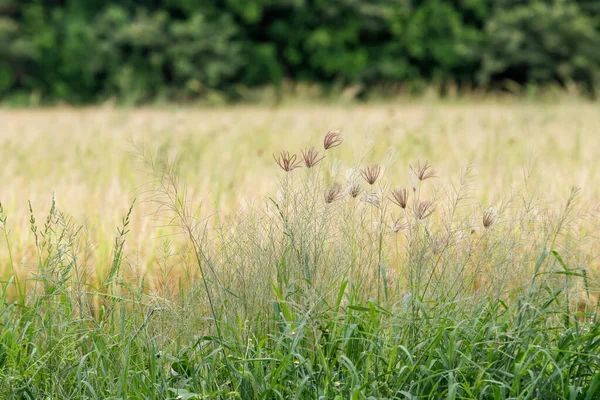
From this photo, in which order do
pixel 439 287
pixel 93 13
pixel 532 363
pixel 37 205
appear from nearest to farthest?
pixel 532 363 < pixel 439 287 < pixel 37 205 < pixel 93 13

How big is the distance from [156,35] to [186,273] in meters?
16.1

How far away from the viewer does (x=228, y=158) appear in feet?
20.3

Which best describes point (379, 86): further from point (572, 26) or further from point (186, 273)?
point (186, 273)

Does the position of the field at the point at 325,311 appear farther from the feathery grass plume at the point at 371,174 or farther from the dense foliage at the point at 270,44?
the dense foliage at the point at 270,44

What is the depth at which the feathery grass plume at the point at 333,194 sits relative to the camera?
2.66 metres

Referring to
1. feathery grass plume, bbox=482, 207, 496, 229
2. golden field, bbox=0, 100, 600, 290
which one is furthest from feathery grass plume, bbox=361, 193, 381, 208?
feathery grass plume, bbox=482, 207, 496, 229

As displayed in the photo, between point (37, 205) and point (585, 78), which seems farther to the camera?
point (585, 78)

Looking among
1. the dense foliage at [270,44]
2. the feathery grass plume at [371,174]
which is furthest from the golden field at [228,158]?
the dense foliage at [270,44]

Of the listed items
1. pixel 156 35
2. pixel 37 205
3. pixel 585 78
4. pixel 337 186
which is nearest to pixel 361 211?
pixel 337 186

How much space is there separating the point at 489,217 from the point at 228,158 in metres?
3.79

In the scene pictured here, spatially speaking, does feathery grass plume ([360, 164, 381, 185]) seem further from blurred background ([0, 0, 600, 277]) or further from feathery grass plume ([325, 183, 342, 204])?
blurred background ([0, 0, 600, 277])

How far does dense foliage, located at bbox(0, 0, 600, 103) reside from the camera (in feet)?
60.4

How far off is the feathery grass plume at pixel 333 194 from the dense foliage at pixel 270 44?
15614mm

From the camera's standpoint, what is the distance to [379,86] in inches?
811
